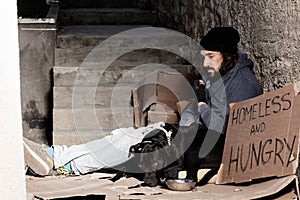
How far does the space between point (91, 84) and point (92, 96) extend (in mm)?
156

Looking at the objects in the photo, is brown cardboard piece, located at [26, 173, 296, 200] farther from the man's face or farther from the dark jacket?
the man's face

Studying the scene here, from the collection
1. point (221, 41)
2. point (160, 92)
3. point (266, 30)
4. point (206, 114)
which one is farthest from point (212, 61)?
point (160, 92)

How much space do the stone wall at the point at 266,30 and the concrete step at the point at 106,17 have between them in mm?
1501

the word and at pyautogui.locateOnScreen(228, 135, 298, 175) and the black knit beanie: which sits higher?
the black knit beanie

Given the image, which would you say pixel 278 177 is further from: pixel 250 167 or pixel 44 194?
pixel 44 194

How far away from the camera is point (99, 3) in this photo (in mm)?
8422

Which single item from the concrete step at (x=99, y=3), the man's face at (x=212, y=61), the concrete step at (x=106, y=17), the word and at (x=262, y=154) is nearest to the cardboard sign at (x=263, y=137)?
the word and at (x=262, y=154)

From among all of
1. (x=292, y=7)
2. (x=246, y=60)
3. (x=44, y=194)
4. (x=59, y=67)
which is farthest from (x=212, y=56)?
(x=59, y=67)

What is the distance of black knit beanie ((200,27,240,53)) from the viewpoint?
13.6ft

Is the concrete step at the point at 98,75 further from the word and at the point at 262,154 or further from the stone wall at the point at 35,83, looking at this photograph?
the word and at the point at 262,154

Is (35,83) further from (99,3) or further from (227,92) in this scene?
(99,3)

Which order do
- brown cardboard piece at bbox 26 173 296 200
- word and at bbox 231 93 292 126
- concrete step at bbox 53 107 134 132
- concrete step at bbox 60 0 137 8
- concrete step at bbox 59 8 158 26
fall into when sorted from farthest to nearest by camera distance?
concrete step at bbox 60 0 137 8, concrete step at bbox 59 8 158 26, concrete step at bbox 53 107 134 132, word and at bbox 231 93 292 126, brown cardboard piece at bbox 26 173 296 200

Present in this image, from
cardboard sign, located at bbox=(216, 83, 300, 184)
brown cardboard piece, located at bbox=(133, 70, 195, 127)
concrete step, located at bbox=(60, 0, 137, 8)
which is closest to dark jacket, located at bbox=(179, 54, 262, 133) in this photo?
cardboard sign, located at bbox=(216, 83, 300, 184)

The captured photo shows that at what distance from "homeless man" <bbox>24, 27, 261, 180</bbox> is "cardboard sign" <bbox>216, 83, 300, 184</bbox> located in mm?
172
